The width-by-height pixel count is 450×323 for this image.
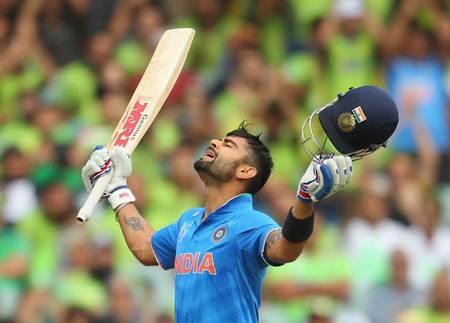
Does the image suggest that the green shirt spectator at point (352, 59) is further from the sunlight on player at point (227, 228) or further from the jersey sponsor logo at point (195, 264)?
the jersey sponsor logo at point (195, 264)

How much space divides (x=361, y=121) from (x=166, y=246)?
4.23 ft

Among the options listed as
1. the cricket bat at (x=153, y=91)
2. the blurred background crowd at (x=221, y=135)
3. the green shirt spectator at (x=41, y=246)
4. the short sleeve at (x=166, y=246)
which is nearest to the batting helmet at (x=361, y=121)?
the short sleeve at (x=166, y=246)

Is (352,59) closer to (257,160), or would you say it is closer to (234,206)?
(257,160)

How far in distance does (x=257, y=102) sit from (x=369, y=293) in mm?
1835

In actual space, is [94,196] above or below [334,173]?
above

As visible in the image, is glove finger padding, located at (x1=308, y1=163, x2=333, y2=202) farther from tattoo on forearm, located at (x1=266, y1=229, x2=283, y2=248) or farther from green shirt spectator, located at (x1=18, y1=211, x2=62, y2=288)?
green shirt spectator, located at (x1=18, y1=211, x2=62, y2=288)

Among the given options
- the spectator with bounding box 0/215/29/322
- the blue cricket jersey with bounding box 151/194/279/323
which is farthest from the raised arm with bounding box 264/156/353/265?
the spectator with bounding box 0/215/29/322

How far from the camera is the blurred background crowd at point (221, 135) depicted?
8248 mm

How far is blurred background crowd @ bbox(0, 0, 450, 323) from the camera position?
8.25 metres

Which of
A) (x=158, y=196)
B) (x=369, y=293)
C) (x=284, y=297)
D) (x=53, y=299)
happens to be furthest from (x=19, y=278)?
(x=369, y=293)

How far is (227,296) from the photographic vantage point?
4.95 metres

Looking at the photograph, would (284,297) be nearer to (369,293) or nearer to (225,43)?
(369,293)

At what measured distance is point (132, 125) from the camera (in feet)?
19.2

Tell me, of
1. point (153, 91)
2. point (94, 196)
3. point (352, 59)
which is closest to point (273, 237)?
point (94, 196)
